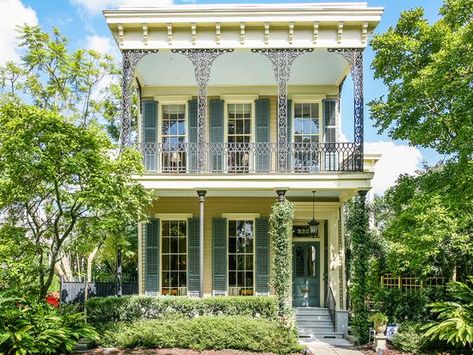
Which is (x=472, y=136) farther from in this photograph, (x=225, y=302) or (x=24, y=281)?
(x=24, y=281)

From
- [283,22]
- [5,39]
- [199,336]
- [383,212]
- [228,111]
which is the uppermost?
[5,39]

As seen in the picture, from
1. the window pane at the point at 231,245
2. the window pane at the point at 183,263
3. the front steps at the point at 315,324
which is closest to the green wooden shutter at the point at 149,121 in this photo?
the window pane at the point at 183,263

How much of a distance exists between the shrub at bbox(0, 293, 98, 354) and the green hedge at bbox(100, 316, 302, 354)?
902mm

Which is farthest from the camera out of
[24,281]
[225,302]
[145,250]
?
[145,250]

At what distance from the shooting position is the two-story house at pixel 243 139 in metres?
13.3

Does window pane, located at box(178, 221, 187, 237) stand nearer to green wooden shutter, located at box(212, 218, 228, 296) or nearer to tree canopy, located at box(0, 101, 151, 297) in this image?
green wooden shutter, located at box(212, 218, 228, 296)

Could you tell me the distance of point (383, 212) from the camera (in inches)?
1159

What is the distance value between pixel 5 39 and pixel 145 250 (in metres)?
12.3

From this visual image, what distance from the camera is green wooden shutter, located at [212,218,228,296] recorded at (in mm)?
15000

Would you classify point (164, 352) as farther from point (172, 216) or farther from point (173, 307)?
point (172, 216)

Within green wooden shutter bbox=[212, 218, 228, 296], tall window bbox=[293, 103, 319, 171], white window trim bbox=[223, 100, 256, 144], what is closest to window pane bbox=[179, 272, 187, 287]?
green wooden shutter bbox=[212, 218, 228, 296]

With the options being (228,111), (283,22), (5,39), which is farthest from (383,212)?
(5,39)

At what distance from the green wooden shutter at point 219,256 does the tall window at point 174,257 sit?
0.93m

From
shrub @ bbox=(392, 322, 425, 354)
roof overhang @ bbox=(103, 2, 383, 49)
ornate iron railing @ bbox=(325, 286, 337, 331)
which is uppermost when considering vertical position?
roof overhang @ bbox=(103, 2, 383, 49)
